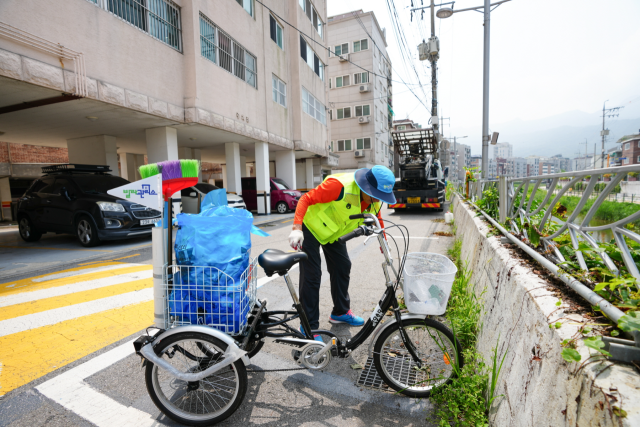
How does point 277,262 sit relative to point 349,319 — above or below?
above

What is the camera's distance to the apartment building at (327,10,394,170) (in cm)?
3544

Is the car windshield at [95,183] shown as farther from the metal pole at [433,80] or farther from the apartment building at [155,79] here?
the metal pole at [433,80]

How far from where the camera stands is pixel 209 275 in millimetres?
2125

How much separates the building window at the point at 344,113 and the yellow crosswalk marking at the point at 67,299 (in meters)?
34.1

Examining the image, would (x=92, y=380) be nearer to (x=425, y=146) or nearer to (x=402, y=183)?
(x=402, y=183)

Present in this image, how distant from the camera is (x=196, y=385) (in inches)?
89.6

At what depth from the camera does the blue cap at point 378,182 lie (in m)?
2.70

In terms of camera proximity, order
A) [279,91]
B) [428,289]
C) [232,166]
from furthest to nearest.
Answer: [279,91] → [232,166] → [428,289]

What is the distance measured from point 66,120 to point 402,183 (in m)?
11.9

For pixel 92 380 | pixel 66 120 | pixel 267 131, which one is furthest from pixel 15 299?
pixel 267 131

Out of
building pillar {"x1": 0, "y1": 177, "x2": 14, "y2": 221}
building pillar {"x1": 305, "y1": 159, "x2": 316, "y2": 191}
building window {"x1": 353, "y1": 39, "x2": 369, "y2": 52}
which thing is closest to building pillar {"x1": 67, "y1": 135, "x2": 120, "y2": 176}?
building pillar {"x1": 0, "y1": 177, "x2": 14, "y2": 221}

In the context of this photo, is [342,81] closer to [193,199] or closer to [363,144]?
[363,144]

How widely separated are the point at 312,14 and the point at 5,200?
64.1 ft

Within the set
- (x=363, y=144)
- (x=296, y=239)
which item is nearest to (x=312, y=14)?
(x=363, y=144)
